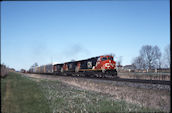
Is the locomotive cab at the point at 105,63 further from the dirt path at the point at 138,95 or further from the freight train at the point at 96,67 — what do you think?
the dirt path at the point at 138,95

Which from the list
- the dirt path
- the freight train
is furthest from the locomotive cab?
the dirt path

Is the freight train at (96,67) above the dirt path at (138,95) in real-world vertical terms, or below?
above

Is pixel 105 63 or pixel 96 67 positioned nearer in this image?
pixel 105 63

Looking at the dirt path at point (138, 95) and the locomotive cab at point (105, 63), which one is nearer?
the dirt path at point (138, 95)

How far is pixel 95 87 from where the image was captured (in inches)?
780

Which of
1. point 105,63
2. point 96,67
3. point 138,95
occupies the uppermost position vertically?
point 105,63

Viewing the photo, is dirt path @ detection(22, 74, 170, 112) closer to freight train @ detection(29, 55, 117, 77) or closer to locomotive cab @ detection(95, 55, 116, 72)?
locomotive cab @ detection(95, 55, 116, 72)

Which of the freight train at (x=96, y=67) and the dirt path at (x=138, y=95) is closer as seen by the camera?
the dirt path at (x=138, y=95)

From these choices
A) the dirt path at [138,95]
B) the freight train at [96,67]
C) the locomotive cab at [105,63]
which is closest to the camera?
the dirt path at [138,95]

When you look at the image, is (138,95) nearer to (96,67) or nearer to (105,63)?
(105,63)

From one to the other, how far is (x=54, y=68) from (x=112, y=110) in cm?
4493

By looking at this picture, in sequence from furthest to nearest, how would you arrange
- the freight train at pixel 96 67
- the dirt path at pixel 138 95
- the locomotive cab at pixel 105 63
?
the freight train at pixel 96 67, the locomotive cab at pixel 105 63, the dirt path at pixel 138 95

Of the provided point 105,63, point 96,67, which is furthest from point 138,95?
point 96,67

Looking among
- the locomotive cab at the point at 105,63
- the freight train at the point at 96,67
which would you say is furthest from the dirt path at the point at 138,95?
the freight train at the point at 96,67
